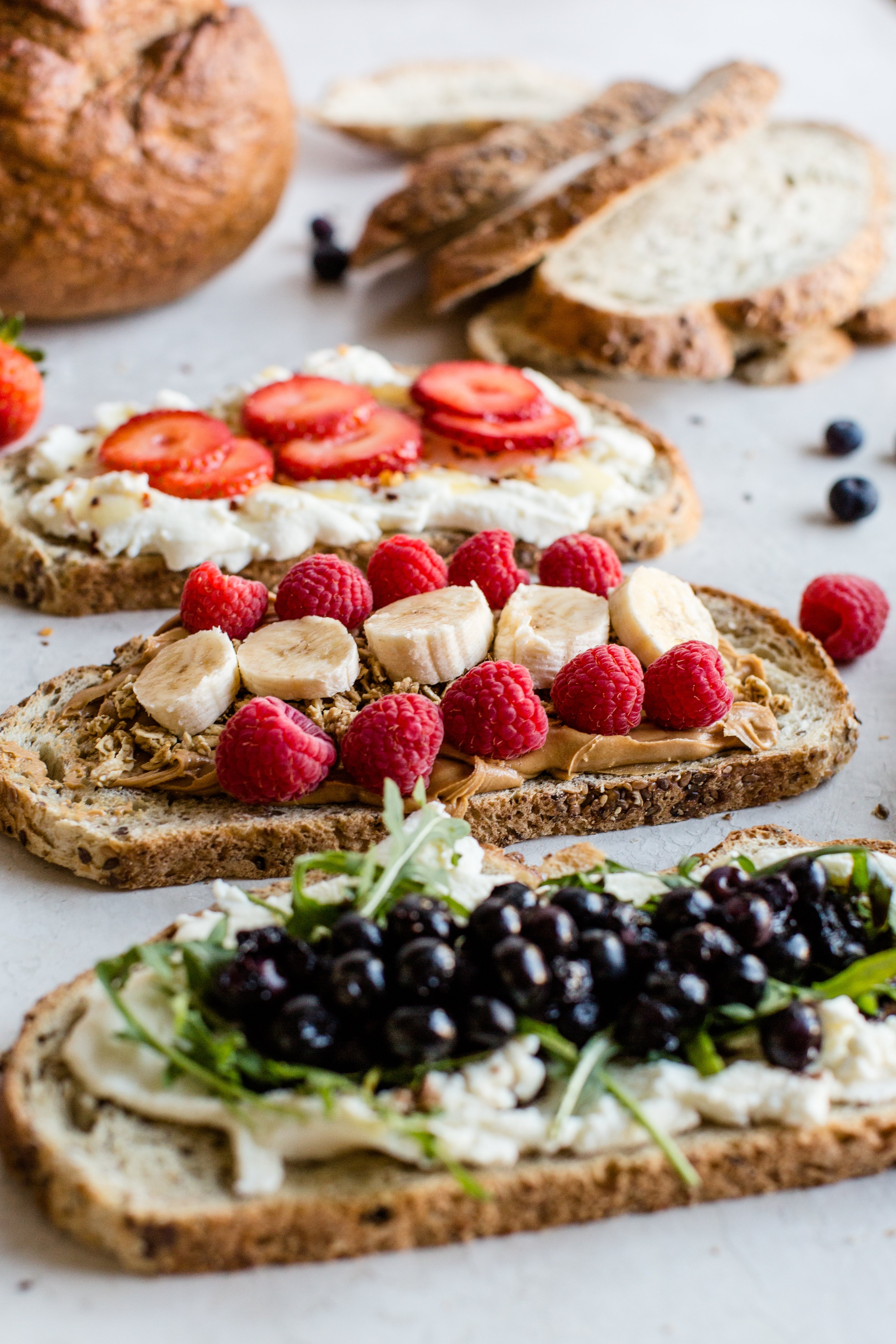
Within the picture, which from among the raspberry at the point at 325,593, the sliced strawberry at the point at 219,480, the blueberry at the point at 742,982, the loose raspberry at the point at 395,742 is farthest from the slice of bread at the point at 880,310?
the blueberry at the point at 742,982

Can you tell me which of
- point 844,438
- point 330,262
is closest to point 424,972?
point 844,438

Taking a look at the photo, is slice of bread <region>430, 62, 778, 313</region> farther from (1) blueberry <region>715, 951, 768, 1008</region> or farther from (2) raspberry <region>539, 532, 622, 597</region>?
(1) blueberry <region>715, 951, 768, 1008</region>

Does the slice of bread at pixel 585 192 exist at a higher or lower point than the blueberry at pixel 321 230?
higher

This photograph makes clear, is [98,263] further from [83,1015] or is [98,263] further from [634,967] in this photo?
[634,967]

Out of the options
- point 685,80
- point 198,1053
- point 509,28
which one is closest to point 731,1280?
point 198,1053

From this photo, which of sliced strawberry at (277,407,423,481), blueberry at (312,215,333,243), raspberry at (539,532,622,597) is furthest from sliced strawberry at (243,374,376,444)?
blueberry at (312,215,333,243)

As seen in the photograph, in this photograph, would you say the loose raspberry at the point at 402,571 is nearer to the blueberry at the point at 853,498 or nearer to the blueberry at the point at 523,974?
the blueberry at the point at 523,974
